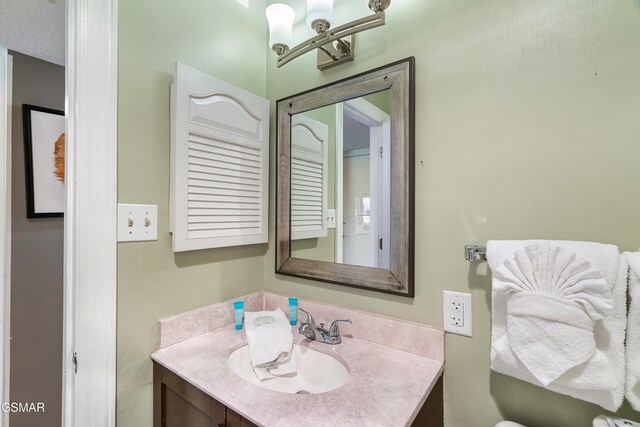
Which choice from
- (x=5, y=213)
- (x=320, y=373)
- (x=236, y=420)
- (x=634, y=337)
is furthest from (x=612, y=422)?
(x=5, y=213)

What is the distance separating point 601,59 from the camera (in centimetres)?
66

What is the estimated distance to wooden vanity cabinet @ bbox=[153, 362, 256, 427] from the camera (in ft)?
2.28

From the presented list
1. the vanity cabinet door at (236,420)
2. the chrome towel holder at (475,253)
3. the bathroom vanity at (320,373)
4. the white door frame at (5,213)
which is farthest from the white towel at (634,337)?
the white door frame at (5,213)

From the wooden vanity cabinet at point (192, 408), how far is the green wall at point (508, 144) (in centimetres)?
10

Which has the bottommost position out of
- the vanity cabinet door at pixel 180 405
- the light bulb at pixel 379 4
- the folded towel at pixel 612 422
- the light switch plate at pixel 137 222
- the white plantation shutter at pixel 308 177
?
the vanity cabinet door at pixel 180 405

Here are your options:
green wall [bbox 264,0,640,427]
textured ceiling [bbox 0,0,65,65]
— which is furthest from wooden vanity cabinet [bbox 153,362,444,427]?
textured ceiling [bbox 0,0,65,65]

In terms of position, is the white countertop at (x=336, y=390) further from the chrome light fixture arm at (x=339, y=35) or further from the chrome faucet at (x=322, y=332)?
the chrome light fixture arm at (x=339, y=35)

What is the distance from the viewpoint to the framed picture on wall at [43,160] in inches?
57.7

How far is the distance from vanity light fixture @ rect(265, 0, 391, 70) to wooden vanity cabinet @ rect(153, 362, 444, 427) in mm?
1116

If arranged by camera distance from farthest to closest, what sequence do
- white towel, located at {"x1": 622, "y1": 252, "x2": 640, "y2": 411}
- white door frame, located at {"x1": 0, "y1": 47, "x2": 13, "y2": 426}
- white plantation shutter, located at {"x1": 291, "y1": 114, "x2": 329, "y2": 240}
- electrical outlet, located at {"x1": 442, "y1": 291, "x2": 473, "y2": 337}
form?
white door frame, located at {"x1": 0, "y1": 47, "x2": 13, "y2": 426} → white plantation shutter, located at {"x1": 291, "y1": 114, "x2": 329, "y2": 240} → electrical outlet, located at {"x1": 442, "y1": 291, "x2": 473, "y2": 337} → white towel, located at {"x1": 622, "y1": 252, "x2": 640, "y2": 411}

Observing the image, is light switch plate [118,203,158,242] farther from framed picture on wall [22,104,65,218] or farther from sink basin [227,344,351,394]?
framed picture on wall [22,104,65,218]

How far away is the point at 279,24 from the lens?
3.42ft

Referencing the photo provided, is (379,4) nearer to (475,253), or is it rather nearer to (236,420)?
(475,253)

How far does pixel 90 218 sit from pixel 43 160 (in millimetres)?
1171
